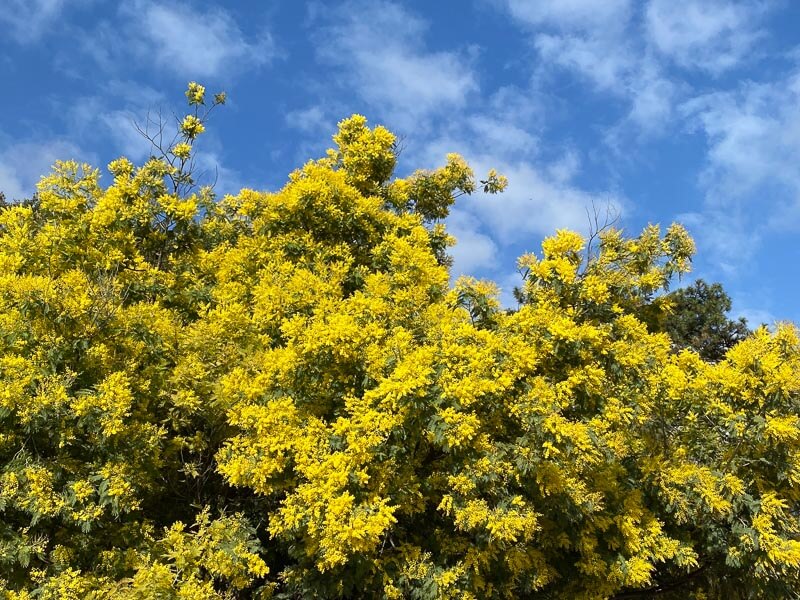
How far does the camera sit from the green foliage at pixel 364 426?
5.73m

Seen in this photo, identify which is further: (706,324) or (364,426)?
(706,324)

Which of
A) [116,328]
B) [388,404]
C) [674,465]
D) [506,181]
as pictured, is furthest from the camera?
[506,181]

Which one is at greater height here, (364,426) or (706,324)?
(706,324)

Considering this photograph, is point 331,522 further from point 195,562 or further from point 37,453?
point 37,453

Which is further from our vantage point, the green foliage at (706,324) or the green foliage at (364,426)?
the green foliage at (706,324)

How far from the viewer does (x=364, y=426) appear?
5.59 meters

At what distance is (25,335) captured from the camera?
6.05 meters

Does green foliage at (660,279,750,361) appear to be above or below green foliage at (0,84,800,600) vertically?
above

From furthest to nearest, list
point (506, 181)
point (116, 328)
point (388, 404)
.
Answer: point (506, 181) → point (116, 328) → point (388, 404)

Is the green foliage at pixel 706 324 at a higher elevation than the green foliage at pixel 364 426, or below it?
higher

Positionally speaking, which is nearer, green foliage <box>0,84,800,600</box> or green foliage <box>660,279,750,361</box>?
green foliage <box>0,84,800,600</box>

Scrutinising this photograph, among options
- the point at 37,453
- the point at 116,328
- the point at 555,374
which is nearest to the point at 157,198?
the point at 116,328

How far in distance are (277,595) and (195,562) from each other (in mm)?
1106

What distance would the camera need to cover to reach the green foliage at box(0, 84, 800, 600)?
5734 millimetres
